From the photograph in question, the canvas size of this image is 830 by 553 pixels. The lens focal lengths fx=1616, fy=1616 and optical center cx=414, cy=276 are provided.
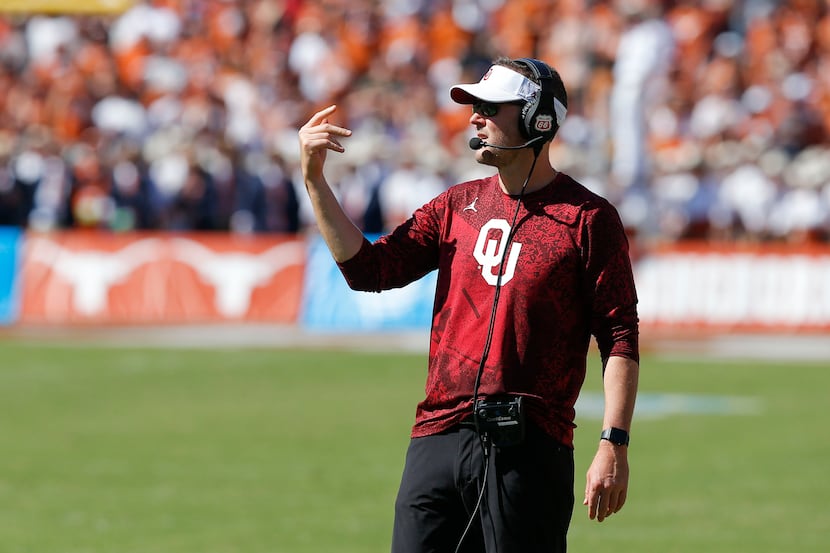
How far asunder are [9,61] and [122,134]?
4.38 meters

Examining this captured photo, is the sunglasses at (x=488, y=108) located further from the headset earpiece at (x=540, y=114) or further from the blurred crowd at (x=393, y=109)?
the blurred crowd at (x=393, y=109)

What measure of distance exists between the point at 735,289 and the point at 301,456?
9165 mm

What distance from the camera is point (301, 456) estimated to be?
39.1 feet

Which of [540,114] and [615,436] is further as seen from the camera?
[540,114]

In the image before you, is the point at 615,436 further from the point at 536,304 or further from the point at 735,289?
the point at 735,289

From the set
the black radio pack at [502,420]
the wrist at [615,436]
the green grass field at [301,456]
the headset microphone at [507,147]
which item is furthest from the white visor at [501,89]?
the green grass field at [301,456]

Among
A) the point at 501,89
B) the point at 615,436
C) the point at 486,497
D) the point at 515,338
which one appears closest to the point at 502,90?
the point at 501,89

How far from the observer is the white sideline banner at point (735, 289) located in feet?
63.8

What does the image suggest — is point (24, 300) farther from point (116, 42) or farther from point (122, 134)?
point (116, 42)

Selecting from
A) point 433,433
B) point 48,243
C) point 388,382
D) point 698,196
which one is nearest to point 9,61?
point 48,243

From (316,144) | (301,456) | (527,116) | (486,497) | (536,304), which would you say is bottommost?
(301,456)

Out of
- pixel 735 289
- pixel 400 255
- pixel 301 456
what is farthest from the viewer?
pixel 735 289

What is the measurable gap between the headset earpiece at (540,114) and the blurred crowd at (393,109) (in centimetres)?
1484

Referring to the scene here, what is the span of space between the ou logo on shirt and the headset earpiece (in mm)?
301
